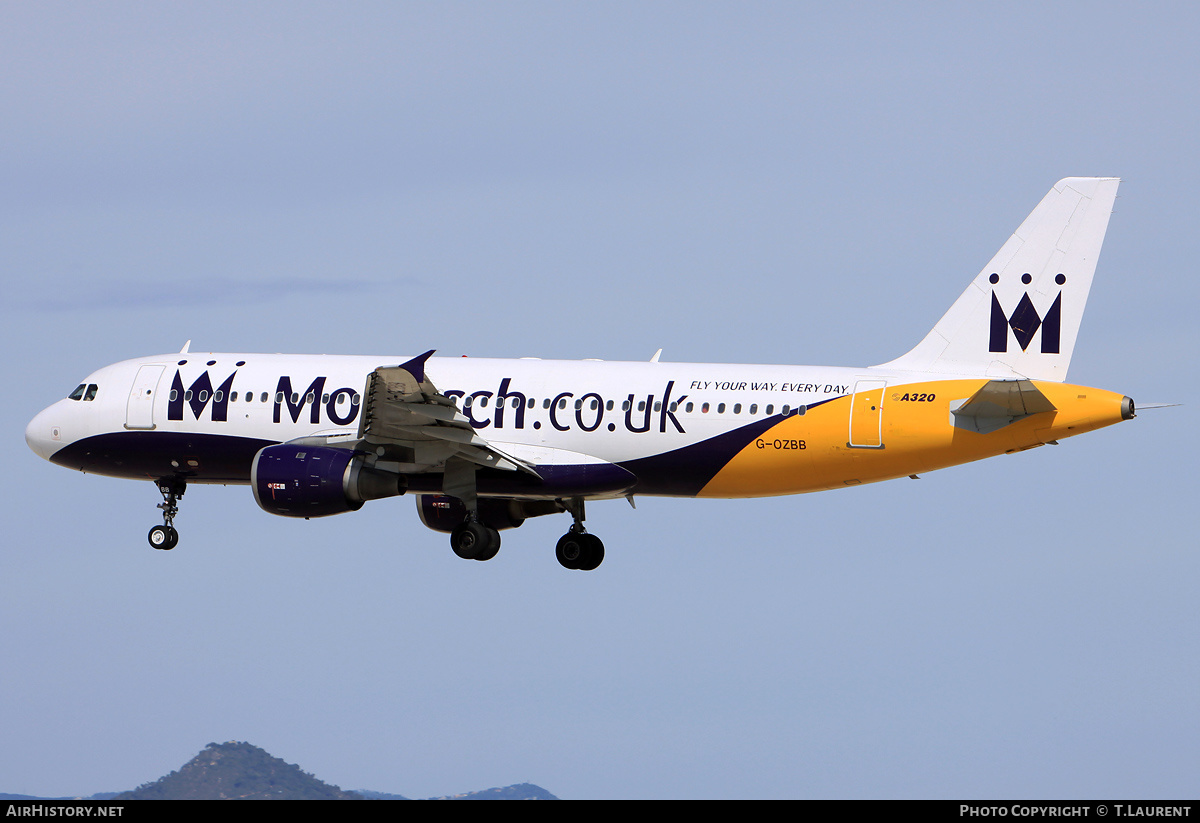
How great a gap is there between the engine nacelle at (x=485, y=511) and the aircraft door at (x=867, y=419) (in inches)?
403

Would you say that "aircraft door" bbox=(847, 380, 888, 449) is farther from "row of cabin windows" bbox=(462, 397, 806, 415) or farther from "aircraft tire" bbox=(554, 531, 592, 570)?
"aircraft tire" bbox=(554, 531, 592, 570)

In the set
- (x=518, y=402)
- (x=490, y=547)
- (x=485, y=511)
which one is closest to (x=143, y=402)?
(x=485, y=511)

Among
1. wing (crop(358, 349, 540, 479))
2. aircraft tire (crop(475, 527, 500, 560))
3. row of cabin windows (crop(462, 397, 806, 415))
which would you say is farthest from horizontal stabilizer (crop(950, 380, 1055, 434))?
aircraft tire (crop(475, 527, 500, 560))

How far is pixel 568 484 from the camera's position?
4234 cm

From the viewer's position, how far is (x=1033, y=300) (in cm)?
4119

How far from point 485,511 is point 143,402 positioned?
10.4 meters

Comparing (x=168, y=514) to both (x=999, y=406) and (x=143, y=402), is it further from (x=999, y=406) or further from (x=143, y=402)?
(x=999, y=406)

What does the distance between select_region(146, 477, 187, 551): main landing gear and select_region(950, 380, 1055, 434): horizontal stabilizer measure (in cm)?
2262

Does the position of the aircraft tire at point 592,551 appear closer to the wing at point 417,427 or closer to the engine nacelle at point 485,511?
the engine nacelle at point 485,511

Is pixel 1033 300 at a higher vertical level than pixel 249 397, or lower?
higher

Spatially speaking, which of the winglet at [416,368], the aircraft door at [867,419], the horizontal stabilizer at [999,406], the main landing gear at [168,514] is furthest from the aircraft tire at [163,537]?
the horizontal stabilizer at [999,406]

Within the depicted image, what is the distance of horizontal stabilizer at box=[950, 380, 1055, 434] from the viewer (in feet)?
126
